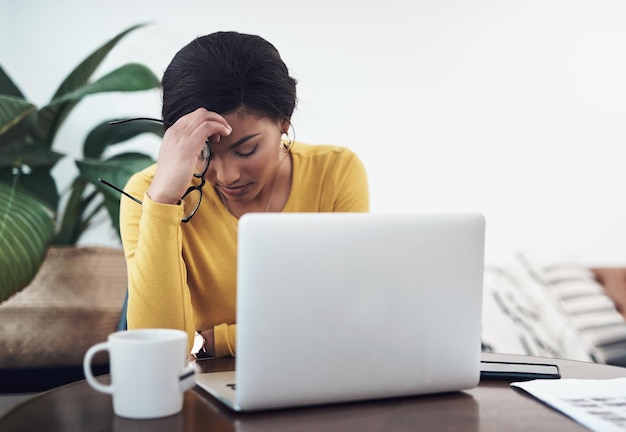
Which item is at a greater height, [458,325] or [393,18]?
[393,18]

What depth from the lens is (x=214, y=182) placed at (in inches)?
57.4

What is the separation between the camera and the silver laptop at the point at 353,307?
2.66ft

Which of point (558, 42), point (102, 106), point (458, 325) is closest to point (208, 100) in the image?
point (458, 325)

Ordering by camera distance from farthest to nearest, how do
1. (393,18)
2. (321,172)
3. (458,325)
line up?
(393,18) → (321,172) → (458,325)

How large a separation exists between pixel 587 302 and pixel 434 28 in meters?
1.17

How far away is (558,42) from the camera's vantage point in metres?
2.91

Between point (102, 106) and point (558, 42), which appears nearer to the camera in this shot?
point (102, 106)

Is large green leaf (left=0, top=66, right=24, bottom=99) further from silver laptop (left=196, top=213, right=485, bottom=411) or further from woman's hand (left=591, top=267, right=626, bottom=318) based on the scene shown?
woman's hand (left=591, top=267, right=626, bottom=318)

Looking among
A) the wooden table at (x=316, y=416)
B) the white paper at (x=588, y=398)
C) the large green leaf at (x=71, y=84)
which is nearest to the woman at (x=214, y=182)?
the wooden table at (x=316, y=416)

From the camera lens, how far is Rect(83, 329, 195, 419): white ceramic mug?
0.81m

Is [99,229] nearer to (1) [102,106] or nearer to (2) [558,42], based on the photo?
(1) [102,106]

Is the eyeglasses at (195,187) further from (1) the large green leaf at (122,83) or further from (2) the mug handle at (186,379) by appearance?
(1) the large green leaf at (122,83)

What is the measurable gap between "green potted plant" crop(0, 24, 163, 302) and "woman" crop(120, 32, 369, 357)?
808mm

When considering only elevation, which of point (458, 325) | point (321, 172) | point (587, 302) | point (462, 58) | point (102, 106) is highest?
point (462, 58)
